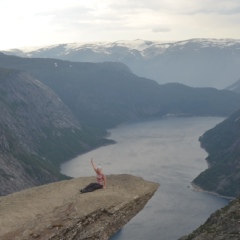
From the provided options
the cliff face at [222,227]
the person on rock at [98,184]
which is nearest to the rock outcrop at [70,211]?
the person on rock at [98,184]

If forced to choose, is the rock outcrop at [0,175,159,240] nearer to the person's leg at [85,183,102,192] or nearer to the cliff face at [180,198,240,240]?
the person's leg at [85,183,102,192]

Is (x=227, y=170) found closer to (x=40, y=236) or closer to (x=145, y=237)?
(x=145, y=237)

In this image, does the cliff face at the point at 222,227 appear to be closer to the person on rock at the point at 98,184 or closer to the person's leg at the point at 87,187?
the person on rock at the point at 98,184

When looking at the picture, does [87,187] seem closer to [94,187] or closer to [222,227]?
[94,187]

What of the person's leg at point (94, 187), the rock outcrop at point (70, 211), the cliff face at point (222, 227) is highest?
the person's leg at point (94, 187)

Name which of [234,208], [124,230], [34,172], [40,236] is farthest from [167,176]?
[40,236]

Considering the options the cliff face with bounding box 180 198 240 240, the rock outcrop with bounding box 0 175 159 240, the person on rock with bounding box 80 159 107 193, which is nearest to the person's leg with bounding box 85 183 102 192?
the person on rock with bounding box 80 159 107 193

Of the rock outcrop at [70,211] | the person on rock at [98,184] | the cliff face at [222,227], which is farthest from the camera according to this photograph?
the person on rock at [98,184]
